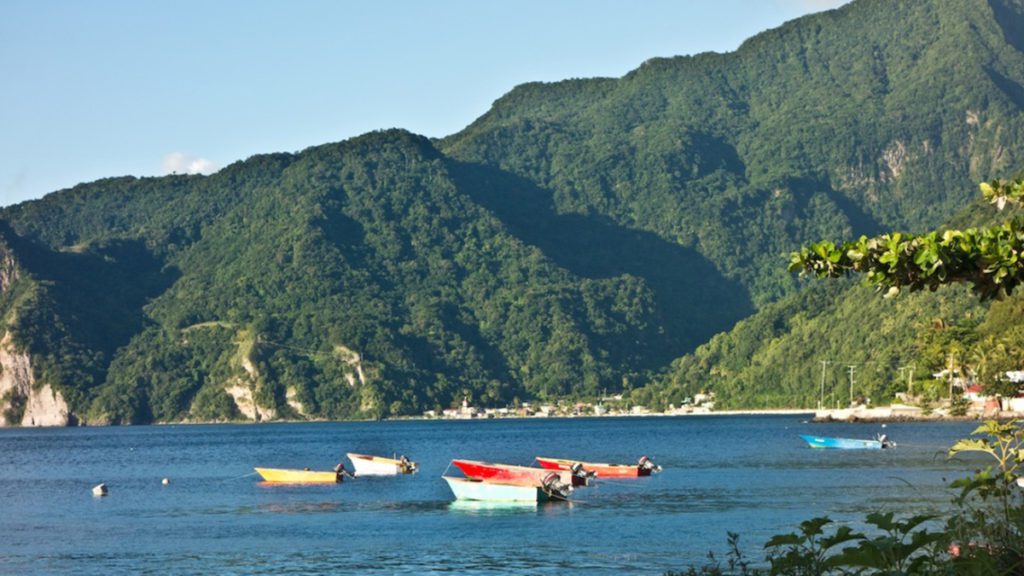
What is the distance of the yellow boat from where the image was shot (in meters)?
95.2

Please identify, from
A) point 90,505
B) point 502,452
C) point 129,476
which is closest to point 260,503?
point 90,505

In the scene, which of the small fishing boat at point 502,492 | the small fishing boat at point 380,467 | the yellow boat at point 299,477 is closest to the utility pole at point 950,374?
the small fishing boat at point 380,467

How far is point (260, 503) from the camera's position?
257 feet

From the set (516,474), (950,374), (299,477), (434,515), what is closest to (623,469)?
(516,474)

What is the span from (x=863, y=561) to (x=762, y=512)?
167 ft

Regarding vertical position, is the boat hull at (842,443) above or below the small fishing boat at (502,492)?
below

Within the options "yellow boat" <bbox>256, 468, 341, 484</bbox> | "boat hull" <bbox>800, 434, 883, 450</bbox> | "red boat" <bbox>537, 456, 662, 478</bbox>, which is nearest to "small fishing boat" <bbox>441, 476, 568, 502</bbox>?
"red boat" <bbox>537, 456, 662, 478</bbox>

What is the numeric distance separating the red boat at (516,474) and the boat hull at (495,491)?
89cm

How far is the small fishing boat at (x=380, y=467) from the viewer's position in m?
103

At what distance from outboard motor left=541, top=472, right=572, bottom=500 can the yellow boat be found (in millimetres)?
28159

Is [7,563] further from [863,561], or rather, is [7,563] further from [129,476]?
→ [129,476]

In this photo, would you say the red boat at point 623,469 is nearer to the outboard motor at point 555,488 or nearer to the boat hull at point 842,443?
the outboard motor at point 555,488

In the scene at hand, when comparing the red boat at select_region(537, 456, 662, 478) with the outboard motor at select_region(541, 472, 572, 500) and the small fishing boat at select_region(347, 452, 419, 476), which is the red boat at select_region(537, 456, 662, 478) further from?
the outboard motor at select_region(541, 472, 572, 500)

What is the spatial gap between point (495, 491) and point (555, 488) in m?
2.86
